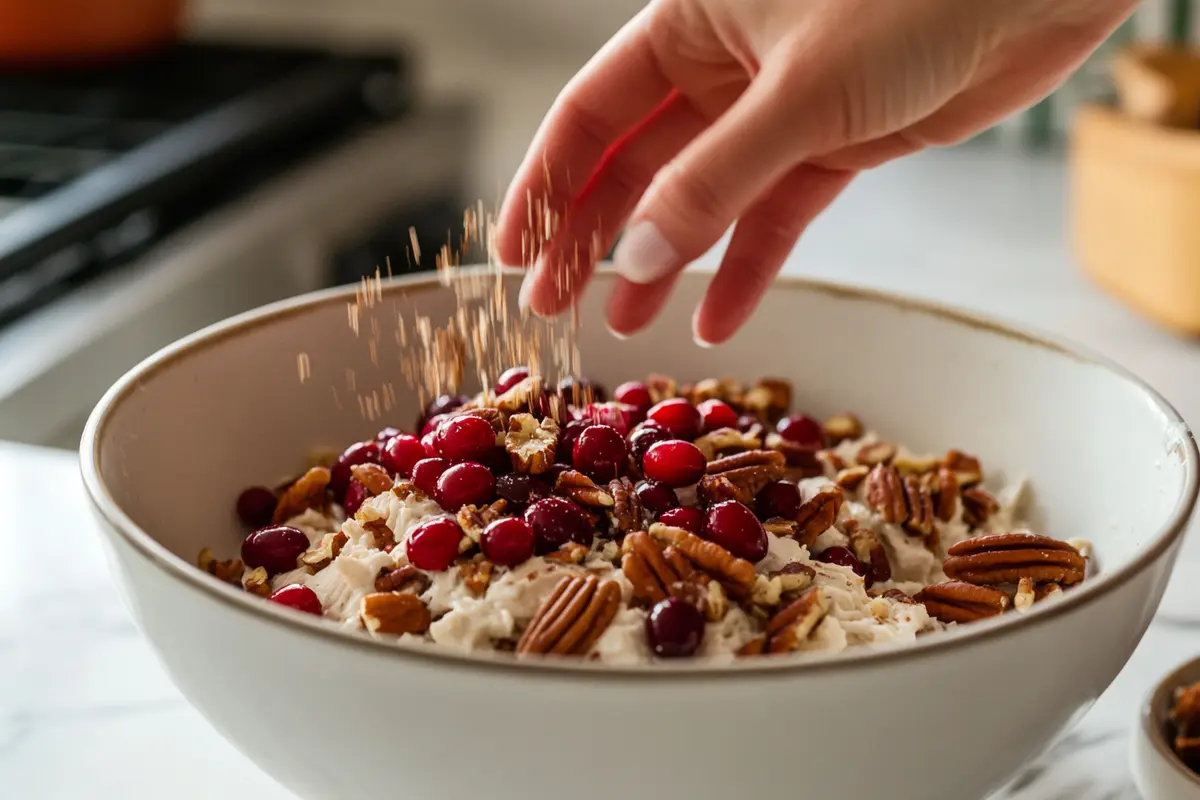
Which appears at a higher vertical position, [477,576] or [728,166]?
[728,166]

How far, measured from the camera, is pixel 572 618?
0.65 m

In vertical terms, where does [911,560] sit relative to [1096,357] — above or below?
below

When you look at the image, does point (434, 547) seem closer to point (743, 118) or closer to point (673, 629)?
point (673, 629)

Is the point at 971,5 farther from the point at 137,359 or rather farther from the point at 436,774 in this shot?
the point at 137,359

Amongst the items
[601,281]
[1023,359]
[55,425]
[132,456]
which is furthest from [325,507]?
[55,425]

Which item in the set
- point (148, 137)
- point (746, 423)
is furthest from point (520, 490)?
point (148, 137)

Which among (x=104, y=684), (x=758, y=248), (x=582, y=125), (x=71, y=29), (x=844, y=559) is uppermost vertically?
(x=71, y=29)

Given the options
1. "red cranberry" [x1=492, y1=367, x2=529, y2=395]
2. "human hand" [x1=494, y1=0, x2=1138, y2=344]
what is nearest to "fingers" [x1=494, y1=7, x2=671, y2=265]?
"human hand" [x1=494, y1=0, x2=1138, y2=344]

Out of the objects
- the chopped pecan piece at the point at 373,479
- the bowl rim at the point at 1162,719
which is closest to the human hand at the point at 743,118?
the chopped pecan piece at the point at 373,479

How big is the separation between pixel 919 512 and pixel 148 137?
141cm

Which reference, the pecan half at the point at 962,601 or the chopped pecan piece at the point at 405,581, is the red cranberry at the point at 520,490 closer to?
the chopped pecan piece at the point at 405,581

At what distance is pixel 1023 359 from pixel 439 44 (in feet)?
7.16

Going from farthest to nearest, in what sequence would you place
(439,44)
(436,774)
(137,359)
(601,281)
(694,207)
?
(439,44) → (137,359) → (601,281) → (694,207) → (436,774)

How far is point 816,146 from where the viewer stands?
78 centimetres
